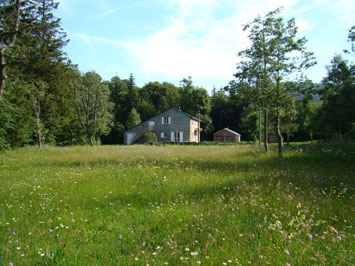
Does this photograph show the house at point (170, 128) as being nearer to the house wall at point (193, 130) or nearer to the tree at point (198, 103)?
the house wall at point (193, 130)

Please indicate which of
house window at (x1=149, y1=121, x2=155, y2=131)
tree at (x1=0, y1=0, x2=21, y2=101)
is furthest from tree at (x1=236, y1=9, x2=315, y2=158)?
house window at (x1=149, y1=121, x2=155, y2=131)

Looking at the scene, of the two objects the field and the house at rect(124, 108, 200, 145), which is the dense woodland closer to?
the field

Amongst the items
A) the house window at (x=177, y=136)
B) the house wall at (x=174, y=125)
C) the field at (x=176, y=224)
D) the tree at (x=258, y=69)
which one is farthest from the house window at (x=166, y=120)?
the field at (x=176, y=224)

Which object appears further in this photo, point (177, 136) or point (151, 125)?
point (151, 125)

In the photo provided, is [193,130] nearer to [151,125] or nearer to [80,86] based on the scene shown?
[151,125]

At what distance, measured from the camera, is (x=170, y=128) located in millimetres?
48906

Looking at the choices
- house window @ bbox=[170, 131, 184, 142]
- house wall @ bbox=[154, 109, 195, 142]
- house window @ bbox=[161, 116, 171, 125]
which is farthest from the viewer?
house window @ bbox=[161, 116, 171, 125]

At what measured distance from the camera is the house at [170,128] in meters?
47.6

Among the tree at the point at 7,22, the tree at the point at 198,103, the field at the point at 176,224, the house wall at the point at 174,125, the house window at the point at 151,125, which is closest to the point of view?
the field at the point at 176,224

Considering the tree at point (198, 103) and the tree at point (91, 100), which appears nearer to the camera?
the tree at point (91, 100)

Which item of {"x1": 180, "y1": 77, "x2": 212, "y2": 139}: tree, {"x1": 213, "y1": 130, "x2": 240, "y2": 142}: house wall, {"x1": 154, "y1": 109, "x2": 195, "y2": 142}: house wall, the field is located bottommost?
the field

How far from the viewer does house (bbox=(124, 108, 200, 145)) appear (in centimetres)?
4759

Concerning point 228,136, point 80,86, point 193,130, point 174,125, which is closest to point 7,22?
point 80,86

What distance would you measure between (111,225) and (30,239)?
1.11 metres
